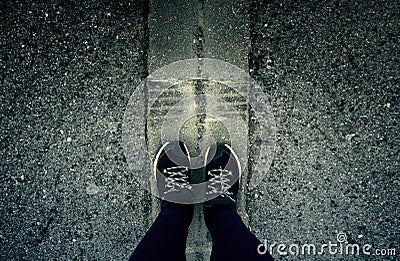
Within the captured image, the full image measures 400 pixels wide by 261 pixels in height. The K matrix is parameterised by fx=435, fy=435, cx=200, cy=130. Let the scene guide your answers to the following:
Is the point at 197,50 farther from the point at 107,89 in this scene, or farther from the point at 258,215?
the point at 258,215

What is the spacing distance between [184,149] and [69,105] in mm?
670

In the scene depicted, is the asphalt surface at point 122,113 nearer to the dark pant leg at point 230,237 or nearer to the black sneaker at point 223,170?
the black sneaker at point 223,170

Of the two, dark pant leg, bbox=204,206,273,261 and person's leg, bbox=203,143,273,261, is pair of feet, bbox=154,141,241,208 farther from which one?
dark pant leg, bbox=204,206,273,261

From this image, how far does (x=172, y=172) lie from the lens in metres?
2.39

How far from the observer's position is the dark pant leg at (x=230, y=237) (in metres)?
1.84

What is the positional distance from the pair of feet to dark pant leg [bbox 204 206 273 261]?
12 centimetres

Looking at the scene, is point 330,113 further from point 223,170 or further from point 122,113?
point 122,113

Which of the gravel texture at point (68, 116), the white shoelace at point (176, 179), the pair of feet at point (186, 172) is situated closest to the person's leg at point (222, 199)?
the pair of feet at point (186, 172)

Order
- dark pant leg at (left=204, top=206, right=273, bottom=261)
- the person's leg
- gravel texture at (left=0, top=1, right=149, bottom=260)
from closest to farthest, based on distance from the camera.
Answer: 1. dark pant leg at (left=204, top=206, right=273, bottom=261)
2. the person's leg
3. gravel texture at (left=0, top=1, right=149, bottom=260)

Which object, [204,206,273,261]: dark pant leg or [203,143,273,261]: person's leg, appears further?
[203,143,273,261]: person's leg

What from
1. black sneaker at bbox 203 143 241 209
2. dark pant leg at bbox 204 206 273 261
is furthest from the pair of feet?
dark pant leg at bbox 204 206 273 261

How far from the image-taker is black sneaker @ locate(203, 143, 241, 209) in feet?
7.80

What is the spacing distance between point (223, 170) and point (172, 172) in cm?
28

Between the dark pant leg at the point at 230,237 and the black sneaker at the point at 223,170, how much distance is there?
0.11 meters
